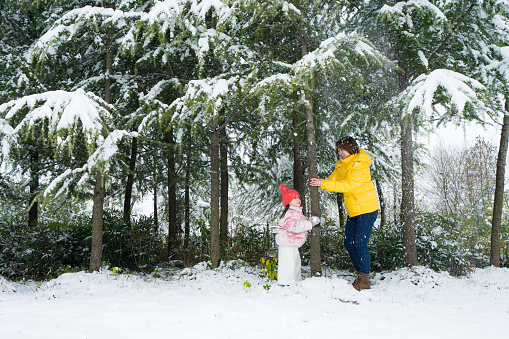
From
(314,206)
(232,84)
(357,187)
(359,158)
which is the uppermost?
(232,84)

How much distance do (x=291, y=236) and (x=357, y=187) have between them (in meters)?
1.15

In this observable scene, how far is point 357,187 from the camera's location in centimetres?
432

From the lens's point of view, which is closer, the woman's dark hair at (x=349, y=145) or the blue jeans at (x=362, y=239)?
the blue jeans at (x=362, y=239)

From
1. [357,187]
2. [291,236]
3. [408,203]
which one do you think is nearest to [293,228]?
[291,236]

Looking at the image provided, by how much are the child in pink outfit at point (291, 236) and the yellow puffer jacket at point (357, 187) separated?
0.51 m

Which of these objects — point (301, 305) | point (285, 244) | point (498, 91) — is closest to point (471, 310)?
point (301, 305)

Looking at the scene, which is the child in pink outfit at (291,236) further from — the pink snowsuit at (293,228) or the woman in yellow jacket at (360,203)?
the woman in yellow jacket at (360,203)

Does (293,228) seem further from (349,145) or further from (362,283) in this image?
(349,145)

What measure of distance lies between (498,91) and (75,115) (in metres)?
6.34

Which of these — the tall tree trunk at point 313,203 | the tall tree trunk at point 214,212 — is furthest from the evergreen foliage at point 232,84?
the tall tree trunk at point 313,203

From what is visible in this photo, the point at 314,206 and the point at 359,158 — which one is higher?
the point at 359,158

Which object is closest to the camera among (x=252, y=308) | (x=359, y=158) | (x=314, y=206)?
(x=252, y=308)

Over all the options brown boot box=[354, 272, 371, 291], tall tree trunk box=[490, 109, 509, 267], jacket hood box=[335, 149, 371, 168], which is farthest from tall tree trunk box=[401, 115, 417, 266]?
tall tree trunk box=[490, 109, 509, 267]

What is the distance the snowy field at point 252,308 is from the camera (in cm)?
261
